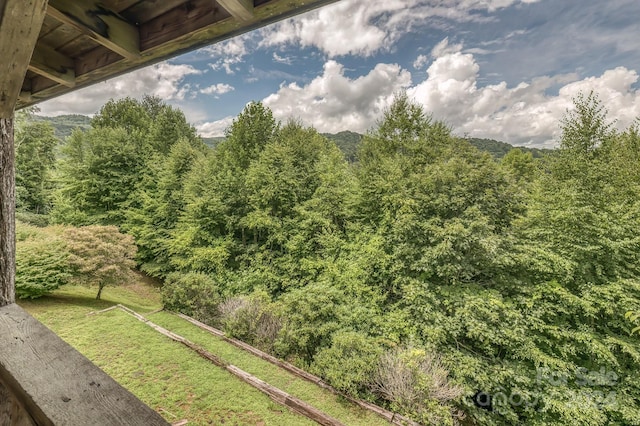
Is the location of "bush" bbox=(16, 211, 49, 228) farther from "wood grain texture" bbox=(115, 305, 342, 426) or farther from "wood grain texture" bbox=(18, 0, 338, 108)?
"wood grain texture" bbox=(18, 0, 338, 108)

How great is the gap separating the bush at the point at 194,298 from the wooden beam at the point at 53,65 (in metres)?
9.26

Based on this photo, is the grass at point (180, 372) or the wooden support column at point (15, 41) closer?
the wooden support column at point (15, 41)

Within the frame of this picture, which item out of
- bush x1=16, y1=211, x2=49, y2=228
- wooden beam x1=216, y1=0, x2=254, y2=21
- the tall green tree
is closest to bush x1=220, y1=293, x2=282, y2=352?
wooden beam x1=216, y1=0, x2=254, y2=21

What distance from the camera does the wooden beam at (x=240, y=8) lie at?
0.95 meters

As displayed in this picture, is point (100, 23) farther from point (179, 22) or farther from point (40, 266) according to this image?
point (40, 266)

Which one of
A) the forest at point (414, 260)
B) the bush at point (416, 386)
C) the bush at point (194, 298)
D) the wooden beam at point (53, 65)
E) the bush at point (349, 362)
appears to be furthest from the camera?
the bush at point (194, 298)

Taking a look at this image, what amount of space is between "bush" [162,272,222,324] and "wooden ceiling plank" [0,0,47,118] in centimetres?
981

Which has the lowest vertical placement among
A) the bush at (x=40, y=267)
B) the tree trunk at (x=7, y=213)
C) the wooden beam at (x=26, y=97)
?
the bush at (x=40, y=267)

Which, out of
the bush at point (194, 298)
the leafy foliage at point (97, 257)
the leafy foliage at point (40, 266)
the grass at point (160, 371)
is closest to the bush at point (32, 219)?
the leafy foliage at point (40, 266)

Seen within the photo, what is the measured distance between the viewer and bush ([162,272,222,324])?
9.62 m

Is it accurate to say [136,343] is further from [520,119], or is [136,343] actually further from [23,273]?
[520,119]

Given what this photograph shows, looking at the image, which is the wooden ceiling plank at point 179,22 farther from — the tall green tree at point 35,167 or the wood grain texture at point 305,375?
the tall green tree at point 35,167

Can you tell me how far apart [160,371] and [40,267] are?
19.3 ft

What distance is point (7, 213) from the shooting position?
165 centimetres
